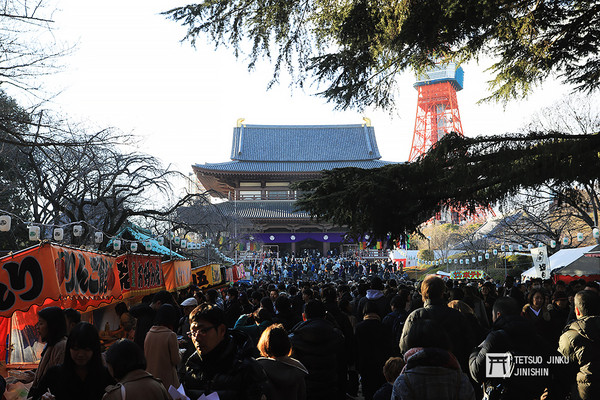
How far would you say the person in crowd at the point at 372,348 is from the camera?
5945 millimetres

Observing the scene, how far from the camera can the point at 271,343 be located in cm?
366

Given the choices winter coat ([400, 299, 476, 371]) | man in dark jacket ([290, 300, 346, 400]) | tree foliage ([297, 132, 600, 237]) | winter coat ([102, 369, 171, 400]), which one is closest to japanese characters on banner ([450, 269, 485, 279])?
tree foliage ([297, 132, 600, 237])

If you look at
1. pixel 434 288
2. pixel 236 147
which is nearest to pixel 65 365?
pixel 434 288

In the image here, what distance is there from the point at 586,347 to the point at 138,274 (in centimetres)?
886

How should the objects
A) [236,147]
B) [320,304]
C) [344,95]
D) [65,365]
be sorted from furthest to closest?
[236,147] → [344,95] → [320,304] → [65,365]

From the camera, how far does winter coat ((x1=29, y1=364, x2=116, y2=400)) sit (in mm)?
3293

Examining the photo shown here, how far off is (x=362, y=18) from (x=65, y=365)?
4888mm

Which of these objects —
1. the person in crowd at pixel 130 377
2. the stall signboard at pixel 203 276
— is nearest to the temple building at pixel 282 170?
the stall signboard at pixel 203 276

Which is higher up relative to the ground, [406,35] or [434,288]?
[406,35]

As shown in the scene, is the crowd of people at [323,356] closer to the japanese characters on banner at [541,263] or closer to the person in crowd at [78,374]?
the person in crowd at [78,374]

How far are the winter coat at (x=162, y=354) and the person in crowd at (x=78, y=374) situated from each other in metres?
1.42

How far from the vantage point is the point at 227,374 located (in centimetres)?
309

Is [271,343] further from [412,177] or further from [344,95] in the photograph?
[344,95]

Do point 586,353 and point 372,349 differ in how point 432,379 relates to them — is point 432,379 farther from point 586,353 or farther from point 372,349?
point 372,349
